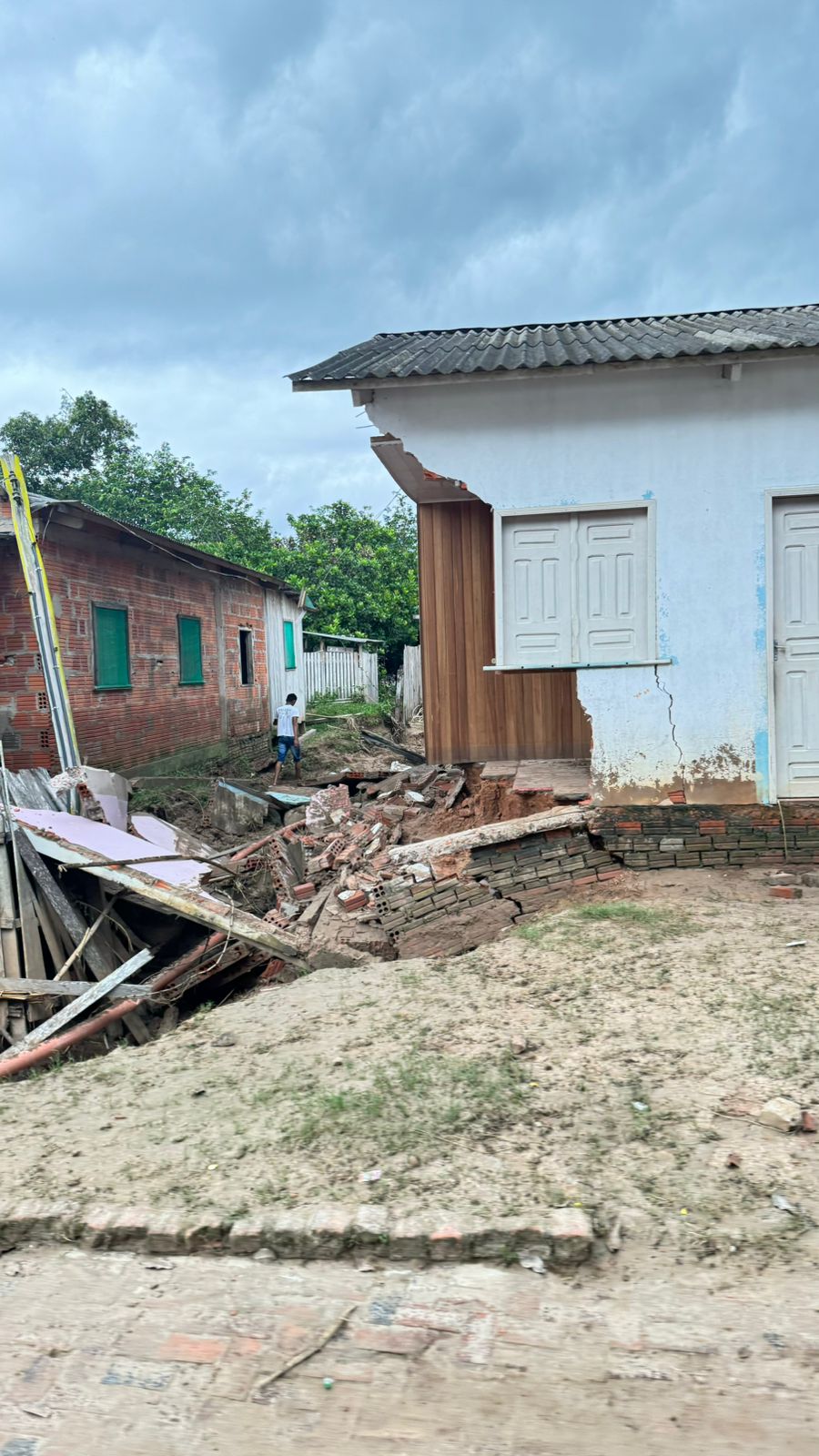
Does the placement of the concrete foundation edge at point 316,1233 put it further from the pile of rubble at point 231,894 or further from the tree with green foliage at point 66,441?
the tree with green foliage at point 66,441

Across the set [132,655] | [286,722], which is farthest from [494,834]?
[286,722]

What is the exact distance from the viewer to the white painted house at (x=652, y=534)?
6035 millimetres

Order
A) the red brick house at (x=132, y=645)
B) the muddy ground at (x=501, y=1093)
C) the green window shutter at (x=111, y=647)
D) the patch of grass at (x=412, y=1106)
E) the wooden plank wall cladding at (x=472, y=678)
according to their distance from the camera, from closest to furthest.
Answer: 1. the muddy ground at (x=501, y=1093)
2. the patch of grass at (x=412, y=1106)
3. the wooden plank wall cladding at (x=472, y=678)
4. the red brick house at (x=132, y=645)
5. the green window shutter at (x=111, y=647)

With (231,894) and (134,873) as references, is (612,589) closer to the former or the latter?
(231,894)

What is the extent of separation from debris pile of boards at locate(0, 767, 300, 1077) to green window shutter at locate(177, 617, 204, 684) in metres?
5.84

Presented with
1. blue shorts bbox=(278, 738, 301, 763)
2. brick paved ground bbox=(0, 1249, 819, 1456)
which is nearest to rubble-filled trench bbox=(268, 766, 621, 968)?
brick paved ground bbox=(0, 1249, 819, 1456)

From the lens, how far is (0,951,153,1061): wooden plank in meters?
6.25

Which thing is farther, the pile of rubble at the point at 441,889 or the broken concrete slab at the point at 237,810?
the broken concrete slab at the point at 237,810

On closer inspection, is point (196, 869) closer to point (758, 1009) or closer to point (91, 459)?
point (758, 1009)

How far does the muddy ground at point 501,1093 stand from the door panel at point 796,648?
4.02 feet

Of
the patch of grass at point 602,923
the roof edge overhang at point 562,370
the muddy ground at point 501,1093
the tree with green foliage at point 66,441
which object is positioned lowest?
the muddy ground at point 501,1093

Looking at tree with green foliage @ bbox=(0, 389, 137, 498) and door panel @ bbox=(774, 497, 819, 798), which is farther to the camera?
tree with green foliage @ bbox=(0, 389, 137, 498)

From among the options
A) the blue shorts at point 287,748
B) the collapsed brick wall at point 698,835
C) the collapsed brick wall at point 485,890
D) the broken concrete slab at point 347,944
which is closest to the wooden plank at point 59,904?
the broken concrete slab at point 347,944

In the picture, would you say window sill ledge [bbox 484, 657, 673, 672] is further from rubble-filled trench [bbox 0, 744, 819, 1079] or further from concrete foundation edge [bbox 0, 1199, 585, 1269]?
concrete foundation edge [bbox 0, 1199, 585, 1269]
